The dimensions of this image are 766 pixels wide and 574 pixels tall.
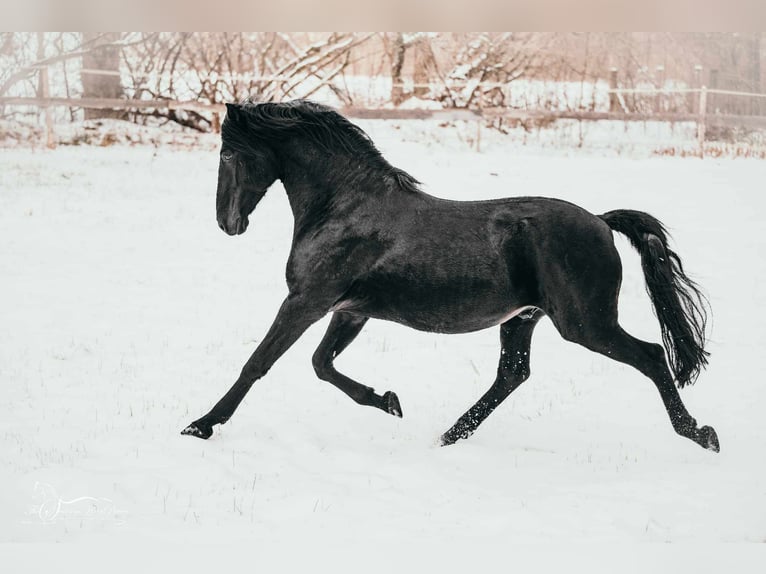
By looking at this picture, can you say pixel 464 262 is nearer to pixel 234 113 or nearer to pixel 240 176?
Result: pixel 240 176

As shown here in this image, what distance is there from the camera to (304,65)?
3879 mm

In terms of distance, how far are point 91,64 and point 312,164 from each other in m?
1.43

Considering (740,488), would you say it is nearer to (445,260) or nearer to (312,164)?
(445,260)

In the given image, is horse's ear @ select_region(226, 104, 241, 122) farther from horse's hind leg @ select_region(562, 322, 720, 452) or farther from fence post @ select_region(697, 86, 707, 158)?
fence post @ select_region(697, 86, 707, 158)

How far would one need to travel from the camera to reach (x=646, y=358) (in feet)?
9.86

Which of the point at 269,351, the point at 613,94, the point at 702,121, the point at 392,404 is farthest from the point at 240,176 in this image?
the point at 702,121

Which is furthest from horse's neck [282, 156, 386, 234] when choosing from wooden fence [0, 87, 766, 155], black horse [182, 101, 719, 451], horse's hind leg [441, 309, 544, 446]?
horse's hind leg [441, 309, 544, 446]

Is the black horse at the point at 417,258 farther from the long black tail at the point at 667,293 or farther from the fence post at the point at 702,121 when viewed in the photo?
the fence post at the point at 702,121

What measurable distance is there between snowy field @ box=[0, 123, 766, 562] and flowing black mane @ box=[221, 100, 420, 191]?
0.70 feet

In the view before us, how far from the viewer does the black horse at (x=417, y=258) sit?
9.82ft

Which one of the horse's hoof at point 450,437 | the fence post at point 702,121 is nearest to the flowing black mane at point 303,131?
the horse's hoof at point 450,437

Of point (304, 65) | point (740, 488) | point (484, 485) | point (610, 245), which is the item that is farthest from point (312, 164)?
point (740, 488)

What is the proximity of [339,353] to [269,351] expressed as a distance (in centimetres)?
33

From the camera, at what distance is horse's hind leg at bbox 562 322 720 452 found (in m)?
2.99
